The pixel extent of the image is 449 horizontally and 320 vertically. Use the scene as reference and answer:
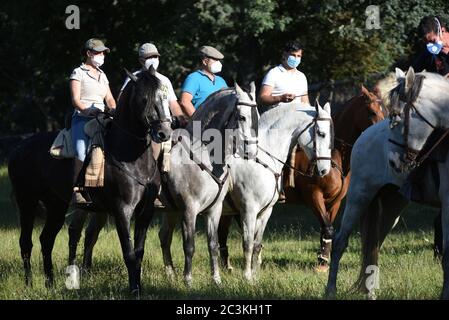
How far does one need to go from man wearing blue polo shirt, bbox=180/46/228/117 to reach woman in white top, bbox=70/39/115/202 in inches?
47.9

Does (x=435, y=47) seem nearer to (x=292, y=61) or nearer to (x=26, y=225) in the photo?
(x=292, y=61)

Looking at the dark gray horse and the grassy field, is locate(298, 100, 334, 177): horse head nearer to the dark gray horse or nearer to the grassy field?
the grassy field

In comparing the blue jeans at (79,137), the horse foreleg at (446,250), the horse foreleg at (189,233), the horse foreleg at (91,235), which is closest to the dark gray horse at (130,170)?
the blue jeans at (79,137)

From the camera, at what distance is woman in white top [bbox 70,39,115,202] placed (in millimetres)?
10297

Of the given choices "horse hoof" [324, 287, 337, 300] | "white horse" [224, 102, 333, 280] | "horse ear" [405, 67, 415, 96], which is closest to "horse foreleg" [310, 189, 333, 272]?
"white horse" [224, 102, 333, 280]

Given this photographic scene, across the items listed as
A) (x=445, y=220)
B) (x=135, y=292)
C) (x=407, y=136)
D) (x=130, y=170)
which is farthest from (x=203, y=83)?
(x=445, y=220)

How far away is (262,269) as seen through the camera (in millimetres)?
11953

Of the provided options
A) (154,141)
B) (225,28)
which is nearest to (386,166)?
(154,141)

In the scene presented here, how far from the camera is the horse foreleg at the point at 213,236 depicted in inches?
420

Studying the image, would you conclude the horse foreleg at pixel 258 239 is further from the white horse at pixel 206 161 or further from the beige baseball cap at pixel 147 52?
the beige baseball cap at pixel 147 52

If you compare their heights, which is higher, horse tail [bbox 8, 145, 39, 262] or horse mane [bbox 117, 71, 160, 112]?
horse mane [bbox 117, 71, 160, 112]

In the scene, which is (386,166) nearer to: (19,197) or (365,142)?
(365,142)

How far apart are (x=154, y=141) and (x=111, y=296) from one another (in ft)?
5.25

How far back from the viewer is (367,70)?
2850cm
